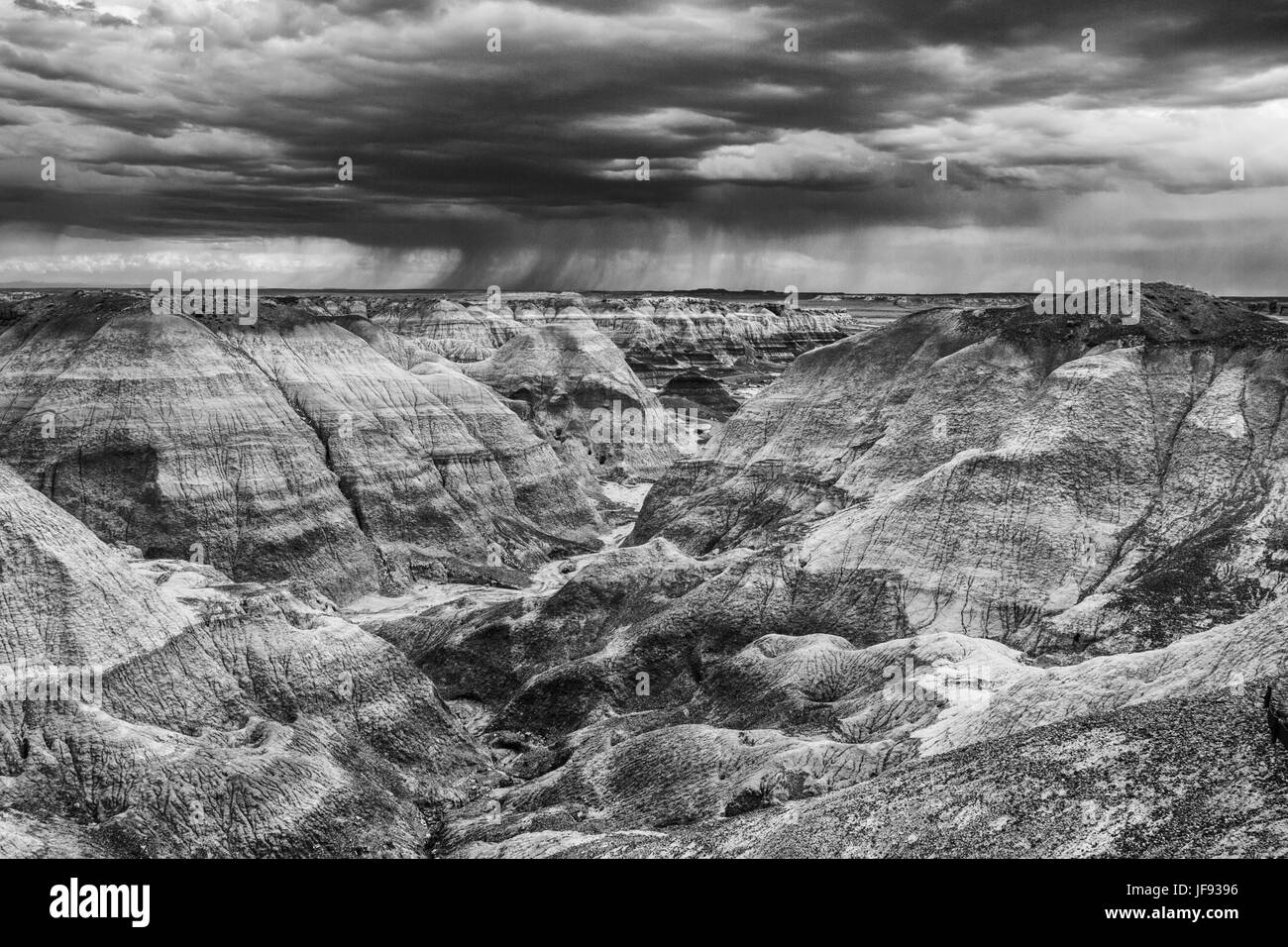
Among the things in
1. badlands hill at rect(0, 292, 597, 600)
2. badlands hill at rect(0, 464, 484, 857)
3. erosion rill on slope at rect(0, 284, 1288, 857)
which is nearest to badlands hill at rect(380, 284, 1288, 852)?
erosion rill on slope at rect(0, 284, 1288, 857)

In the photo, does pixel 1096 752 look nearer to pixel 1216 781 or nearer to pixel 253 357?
pixel 1216 781

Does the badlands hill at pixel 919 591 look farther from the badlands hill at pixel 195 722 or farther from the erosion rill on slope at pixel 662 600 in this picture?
the badlands hill at pixel 195 722

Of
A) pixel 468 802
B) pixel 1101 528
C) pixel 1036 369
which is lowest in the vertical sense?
pixel 468 802

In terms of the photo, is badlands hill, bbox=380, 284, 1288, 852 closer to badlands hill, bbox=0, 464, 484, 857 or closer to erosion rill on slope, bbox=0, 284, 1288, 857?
erosion rill on slope, bbox=0, 284, 1288, 857

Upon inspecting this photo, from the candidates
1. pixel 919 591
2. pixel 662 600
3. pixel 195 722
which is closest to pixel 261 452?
pixel 662 600

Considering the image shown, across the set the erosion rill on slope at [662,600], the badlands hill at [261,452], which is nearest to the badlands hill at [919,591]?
the erosion rill on slope at [662,600]

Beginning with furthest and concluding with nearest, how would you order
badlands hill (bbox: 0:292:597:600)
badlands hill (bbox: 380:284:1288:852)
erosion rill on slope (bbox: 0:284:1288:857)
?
badlands hill (bbox: 0:292:597:600) → badlands hill (bbox: 380:284:1288:852) → erosion rill on slope (bbox: 0:284:1288:857)

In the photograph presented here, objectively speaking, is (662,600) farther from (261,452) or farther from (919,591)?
(261,452)

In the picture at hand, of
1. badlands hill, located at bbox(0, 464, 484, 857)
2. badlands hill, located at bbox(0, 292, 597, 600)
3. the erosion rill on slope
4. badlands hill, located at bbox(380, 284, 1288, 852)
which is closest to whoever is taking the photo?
the erosion rill on slope

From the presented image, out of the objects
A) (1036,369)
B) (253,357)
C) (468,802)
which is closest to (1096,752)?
(468,802)
